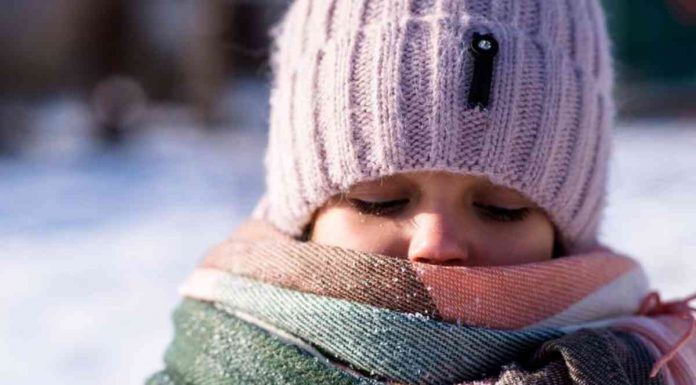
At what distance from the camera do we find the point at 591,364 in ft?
4.24

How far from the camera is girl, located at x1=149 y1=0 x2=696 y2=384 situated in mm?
1373

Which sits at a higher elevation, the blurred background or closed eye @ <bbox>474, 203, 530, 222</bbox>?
closed eye @ <bbox>474, 203, 530, 222</bbox>

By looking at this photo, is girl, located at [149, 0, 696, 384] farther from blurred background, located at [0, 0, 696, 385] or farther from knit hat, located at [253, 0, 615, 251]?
blurred background, located at [0, 0, 696, 385]

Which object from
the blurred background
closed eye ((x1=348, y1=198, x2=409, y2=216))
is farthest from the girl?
the blurred background

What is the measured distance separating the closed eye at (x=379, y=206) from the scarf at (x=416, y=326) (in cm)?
8

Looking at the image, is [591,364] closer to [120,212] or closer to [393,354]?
[393,354]

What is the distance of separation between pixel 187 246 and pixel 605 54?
266cm

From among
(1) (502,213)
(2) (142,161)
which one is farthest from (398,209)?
(2) (142,161)

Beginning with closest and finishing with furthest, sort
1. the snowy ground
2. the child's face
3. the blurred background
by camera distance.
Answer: the child's face → the snowy ground → the blurred background

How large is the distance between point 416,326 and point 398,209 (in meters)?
0.18

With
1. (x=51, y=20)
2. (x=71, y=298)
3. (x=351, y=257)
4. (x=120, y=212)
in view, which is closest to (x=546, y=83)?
(x=351, y=257)

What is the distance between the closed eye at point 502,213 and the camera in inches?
58.5

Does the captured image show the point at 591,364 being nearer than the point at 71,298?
Yes

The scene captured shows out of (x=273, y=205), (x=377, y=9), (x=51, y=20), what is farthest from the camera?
(x=51, y=20)
